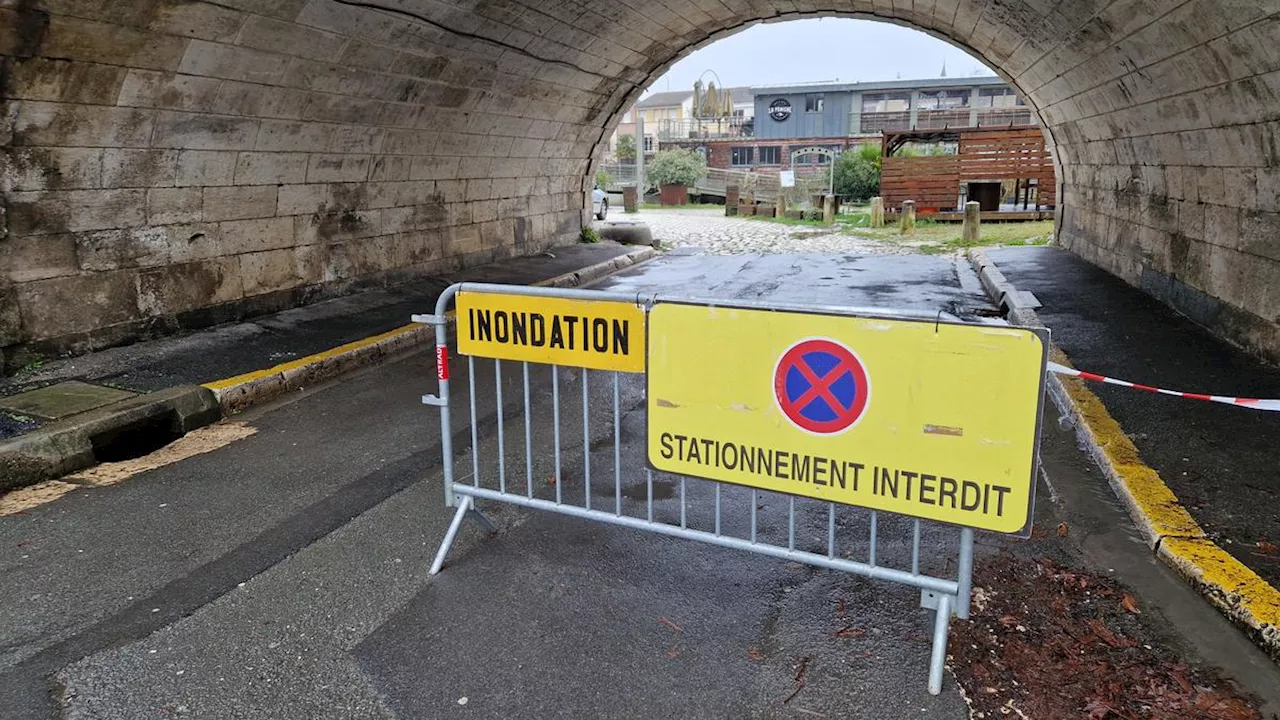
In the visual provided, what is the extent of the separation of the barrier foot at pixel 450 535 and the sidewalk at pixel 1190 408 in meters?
3.50

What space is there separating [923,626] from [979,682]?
394 mm

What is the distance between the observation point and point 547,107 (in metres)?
13.4

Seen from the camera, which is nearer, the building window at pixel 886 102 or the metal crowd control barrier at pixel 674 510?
the metal crowd control barrier at pixel 674 510

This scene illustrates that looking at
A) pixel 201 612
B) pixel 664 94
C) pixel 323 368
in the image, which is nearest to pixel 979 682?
pixel 201 612

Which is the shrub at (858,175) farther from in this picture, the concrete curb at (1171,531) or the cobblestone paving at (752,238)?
the concrete curb at (1171,531)

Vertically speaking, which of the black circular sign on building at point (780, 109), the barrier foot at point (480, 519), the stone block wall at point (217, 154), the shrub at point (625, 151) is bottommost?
the barrier foot at point (480, 519)

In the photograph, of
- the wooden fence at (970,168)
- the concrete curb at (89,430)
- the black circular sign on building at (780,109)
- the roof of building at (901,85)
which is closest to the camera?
the concrete curb at (89,430)

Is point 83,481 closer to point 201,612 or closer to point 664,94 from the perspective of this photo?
point 201,612

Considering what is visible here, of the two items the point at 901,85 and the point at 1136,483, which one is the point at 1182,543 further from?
the point at 901,85

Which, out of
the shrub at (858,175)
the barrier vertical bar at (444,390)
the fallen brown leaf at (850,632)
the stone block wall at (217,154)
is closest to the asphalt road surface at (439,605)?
the fallen brown leaf at (850,632)

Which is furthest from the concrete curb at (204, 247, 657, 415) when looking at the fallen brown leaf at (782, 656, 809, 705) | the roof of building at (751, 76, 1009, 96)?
the roof of building at (751, 76, 1009, 96)

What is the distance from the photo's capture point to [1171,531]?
3.80 metres

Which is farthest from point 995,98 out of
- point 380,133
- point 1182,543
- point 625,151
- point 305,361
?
point 1182,543

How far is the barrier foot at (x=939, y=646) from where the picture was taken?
286cm
